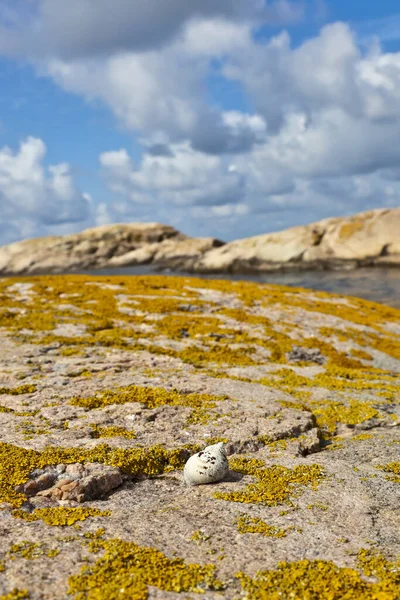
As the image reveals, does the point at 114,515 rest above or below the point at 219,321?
below

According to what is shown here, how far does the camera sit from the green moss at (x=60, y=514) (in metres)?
5.67

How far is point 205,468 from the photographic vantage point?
6.80 metres

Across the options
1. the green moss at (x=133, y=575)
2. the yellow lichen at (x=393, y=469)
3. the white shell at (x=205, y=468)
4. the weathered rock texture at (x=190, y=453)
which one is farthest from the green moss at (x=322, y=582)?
the yellow lichen at (x=393, y=469)

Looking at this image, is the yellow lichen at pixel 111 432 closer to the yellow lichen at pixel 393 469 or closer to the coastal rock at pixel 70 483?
the coastal rock at pixel 70 483

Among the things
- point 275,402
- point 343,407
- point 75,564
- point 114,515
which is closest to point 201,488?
point 114,515

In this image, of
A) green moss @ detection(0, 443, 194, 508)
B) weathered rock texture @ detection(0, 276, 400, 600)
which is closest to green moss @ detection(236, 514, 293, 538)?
weathered rock texture @ detection(0, 276, 400, 600)

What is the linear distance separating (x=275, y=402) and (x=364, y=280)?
4594 cm

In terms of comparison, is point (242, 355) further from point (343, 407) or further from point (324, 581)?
point (324, 581)

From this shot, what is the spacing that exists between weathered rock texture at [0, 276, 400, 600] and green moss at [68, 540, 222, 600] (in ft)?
0.05

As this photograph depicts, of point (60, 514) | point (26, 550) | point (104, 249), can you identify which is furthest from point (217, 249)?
point (26, 550)

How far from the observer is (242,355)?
43.7 feet

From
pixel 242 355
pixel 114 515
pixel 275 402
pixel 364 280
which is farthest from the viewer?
pixel 364 280

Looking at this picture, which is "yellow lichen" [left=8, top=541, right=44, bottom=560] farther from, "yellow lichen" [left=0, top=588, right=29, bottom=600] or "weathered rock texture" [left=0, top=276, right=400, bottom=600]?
"yellow lichen" [left=0, top=588, right=29, bottom=600]

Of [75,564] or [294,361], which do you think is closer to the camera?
[75,564]
